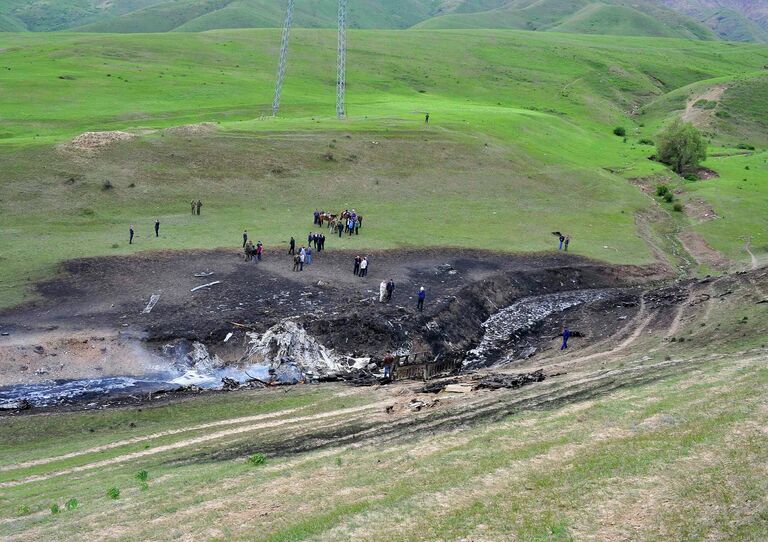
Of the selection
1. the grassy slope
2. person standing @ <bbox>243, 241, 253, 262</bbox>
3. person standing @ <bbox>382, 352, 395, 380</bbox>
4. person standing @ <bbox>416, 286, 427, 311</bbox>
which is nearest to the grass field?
person standing @ <bbox>243, 241, 253, 262</bbox>

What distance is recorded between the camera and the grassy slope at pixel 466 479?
67.4ft

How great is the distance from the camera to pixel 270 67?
145500 mm

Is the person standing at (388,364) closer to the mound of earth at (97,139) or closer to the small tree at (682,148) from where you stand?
the mound of earth at (97,139)

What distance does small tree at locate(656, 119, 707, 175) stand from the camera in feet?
348

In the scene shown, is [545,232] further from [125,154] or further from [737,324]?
[125,154]

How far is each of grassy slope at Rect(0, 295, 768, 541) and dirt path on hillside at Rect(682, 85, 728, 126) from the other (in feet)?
400

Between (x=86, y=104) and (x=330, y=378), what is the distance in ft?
252

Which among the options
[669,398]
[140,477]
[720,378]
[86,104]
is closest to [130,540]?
[140,477]

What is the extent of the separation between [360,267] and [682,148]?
68040mm

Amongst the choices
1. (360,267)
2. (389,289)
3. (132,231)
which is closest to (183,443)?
(389,289)

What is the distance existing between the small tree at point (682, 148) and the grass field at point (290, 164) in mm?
3659

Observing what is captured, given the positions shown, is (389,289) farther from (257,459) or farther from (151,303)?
(257,459)

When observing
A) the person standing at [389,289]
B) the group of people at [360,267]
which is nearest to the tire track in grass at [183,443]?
the person standing at [389,289]

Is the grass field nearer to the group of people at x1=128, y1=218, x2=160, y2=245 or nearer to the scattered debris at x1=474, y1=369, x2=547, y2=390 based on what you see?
the group of people at x1=128, y1=218, x2=160, y2=245
